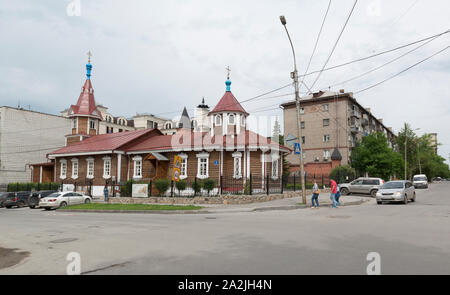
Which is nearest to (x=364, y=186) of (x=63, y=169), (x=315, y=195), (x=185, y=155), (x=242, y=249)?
(x=315, y=195)

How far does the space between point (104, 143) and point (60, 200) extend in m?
12.1

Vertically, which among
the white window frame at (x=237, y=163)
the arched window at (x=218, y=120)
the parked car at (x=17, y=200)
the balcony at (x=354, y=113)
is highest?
the balcony at (x=354, y=113)

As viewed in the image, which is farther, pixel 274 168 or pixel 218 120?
pixel 218 120

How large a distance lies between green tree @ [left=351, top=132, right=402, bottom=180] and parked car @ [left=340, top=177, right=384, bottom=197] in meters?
15.3

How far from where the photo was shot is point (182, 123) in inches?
3329

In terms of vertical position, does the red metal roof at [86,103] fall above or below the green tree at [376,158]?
above

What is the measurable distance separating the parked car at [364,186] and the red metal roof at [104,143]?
846 inches

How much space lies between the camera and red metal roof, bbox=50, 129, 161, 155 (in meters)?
33.8

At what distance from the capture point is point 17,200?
27703 mm

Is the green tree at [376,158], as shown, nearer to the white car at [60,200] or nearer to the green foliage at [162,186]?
the green foliage at [162,186]

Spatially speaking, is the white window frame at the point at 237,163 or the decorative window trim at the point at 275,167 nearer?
the white window frame at the point at 237,163

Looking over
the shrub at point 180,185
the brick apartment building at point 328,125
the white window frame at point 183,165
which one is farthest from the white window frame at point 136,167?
the brick apartment building at point 328,125

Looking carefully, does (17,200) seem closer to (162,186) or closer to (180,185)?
(162,186)

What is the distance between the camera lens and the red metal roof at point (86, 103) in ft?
137
